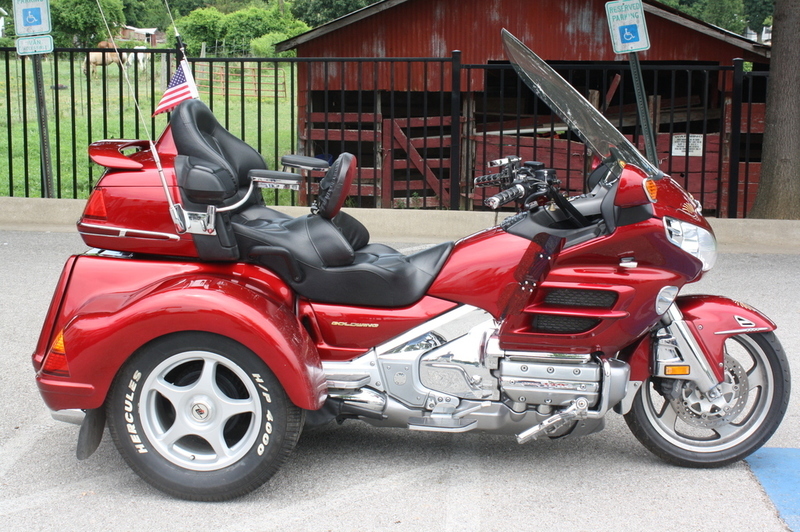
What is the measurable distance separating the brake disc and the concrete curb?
483cm

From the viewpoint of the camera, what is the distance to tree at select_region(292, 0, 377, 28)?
5188cm

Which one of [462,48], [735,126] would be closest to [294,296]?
[735,126]

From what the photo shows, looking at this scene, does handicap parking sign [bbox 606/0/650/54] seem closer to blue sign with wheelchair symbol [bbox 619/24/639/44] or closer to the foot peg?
blue sign with wheelchair symbol [bbox 619/24/639/44]

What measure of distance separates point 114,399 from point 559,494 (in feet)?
6.19

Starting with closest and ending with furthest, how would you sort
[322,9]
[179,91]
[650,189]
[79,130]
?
[650,189], [179,91], [79,130], [322,9]

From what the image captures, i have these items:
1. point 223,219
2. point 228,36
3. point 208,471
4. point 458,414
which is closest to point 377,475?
point 458,414

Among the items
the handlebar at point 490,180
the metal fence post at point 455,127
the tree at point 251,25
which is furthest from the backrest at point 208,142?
the tree at point 251,25

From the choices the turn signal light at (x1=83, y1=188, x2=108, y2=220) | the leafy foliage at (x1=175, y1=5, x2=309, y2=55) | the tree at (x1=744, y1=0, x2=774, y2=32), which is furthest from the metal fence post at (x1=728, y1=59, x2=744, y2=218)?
the tree at (x1=744, y1=0, x2=774, y2=32)

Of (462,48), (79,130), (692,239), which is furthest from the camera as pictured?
(79,130)

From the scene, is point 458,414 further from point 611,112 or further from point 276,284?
point 611,112

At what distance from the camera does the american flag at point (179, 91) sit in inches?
167

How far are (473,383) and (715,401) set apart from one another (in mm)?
1069

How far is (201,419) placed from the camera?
366 centimetres

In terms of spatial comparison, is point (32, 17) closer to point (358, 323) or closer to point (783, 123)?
point (358, 323)
